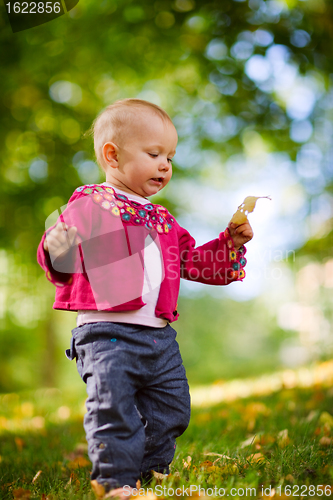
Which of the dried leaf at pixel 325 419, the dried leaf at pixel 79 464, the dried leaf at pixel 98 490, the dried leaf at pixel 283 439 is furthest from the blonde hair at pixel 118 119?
the dried leaf at pixel 325 419

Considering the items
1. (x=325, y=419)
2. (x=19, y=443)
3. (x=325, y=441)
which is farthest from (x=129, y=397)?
(x=325, y=419)

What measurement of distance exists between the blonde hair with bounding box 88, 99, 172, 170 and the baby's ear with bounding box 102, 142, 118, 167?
0.10ft

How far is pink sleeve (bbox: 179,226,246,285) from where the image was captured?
6.59ft

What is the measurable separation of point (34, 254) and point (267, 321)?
18.9 meters

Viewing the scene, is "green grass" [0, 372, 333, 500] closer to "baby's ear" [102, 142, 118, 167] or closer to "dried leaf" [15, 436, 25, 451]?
"dried leaf" [15, 436, 25, 451]

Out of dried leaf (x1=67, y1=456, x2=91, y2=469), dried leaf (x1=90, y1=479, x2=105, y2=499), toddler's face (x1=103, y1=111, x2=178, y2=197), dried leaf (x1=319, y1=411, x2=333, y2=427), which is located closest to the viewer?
dried leaf (x1=90, y1=479, x2=105, y2=499)

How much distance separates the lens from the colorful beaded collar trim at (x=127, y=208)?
176 cm

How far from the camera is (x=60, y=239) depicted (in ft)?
5.13

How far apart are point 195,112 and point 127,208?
5527 mm

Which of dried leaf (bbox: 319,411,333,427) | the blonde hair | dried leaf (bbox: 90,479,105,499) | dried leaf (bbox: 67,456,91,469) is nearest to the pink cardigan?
the blonde hair

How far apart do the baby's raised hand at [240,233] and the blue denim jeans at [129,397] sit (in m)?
0.54

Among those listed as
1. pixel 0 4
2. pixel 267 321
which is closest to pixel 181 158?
pixel 0 4

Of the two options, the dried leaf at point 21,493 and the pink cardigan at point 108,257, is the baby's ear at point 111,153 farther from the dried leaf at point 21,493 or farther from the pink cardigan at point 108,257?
the dried leaf at point 21,493

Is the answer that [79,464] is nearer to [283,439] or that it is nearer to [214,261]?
[283,439]
